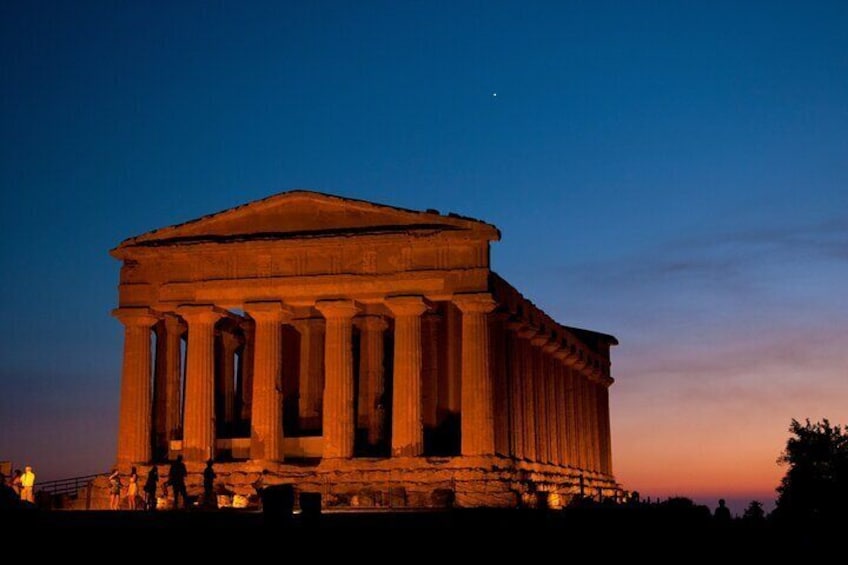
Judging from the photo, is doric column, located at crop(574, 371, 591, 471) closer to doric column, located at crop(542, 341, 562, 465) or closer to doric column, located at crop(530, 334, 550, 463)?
doric column, located at crop(542, 341, 562, 465)

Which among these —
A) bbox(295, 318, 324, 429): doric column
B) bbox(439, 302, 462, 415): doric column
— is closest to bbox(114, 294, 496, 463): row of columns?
bbox(439, 302, 462, 415): doric column

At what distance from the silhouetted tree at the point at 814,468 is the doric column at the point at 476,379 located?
24.1 metres

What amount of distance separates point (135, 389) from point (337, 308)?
32.1 feet

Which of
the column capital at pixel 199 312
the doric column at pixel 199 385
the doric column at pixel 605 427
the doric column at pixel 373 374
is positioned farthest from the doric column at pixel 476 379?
the doric column at pixel 605 427

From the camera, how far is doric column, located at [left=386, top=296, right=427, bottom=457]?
5497cm

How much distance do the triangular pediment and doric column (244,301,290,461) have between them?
10.6ft

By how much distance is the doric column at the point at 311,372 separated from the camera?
207 feet

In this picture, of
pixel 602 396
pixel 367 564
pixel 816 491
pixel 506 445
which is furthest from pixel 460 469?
pixel 602 396

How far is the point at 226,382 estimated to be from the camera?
68000mm

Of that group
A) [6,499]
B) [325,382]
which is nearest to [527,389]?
[325,382]

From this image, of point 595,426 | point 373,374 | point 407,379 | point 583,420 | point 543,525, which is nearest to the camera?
point 543,525

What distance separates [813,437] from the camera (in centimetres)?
8094

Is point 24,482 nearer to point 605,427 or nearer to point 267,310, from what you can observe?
point 267,310

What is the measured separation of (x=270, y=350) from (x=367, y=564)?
2970 cm
